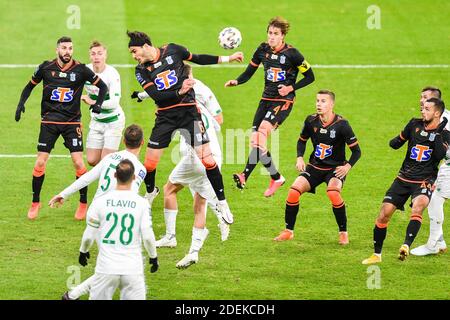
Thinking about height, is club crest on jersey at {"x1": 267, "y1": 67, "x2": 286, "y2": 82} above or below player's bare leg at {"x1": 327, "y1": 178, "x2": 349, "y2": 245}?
above

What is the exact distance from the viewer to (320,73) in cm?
2545

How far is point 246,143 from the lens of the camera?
853 inches

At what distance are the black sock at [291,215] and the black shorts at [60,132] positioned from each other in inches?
147

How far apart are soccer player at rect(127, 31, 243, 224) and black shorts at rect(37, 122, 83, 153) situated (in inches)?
71.4

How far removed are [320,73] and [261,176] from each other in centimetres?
643

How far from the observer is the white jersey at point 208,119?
15500mm

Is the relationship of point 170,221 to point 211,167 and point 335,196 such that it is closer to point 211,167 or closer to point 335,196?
point 211,167

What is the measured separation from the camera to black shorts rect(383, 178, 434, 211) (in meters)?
14.9

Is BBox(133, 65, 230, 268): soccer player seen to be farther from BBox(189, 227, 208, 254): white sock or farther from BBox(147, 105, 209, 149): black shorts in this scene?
BBox(147, 105, 209, 149): black shorts

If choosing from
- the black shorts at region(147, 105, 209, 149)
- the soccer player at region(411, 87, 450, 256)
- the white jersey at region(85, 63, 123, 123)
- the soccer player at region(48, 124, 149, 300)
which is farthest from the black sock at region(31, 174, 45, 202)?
the soccer player at region(411, 87, 450, 256)

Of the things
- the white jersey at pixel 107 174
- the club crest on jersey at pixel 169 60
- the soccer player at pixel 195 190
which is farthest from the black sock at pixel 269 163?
the white jersey at pixel 107 174
